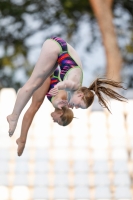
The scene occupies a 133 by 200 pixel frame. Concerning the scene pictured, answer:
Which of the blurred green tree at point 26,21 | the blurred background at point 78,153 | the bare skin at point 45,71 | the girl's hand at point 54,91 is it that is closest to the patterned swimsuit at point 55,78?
the bare skin at point 45,71

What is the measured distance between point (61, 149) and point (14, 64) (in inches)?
274

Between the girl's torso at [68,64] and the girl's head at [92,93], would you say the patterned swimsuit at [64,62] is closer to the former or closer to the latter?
the girl's torso at [68,64]

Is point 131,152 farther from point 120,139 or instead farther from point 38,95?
point 38,95

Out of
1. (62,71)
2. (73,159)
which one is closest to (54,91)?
(62,71)

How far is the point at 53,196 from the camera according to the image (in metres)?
10.2

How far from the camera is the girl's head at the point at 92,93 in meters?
4.84

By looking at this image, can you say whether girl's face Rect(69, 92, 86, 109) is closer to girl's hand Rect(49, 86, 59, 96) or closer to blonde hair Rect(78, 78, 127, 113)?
blonde hair Rect(78, 78, 127, 113)

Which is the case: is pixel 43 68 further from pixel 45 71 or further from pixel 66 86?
pixel 66 86

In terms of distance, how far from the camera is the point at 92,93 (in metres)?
4.95

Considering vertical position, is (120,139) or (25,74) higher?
(25,74)

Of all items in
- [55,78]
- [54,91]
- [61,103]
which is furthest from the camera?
[55,78]

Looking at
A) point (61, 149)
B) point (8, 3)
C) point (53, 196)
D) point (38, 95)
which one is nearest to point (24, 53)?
point (8, 3)

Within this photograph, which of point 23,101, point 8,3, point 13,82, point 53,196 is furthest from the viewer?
point 13,82

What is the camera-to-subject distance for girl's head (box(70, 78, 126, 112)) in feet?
15.9
